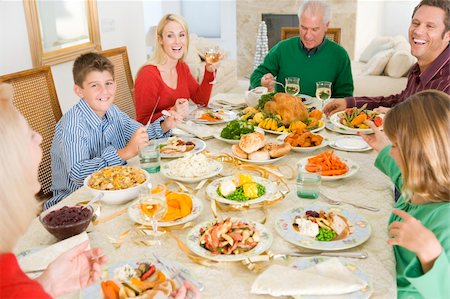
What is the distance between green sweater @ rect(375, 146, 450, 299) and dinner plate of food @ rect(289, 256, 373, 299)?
0.43 ft

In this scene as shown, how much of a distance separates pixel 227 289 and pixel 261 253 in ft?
0.57

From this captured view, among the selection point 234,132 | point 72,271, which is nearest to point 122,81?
point 234,132

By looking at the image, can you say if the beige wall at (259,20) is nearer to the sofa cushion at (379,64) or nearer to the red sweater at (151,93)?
the sofa cushion at (379,64)

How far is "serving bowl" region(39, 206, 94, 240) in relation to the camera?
1.38 meters

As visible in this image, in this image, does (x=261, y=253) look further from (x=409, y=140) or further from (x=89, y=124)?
(x=89, y=124)

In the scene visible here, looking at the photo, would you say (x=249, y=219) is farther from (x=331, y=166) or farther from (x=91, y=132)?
(x=91, y=132)

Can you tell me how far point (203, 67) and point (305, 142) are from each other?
127 inches

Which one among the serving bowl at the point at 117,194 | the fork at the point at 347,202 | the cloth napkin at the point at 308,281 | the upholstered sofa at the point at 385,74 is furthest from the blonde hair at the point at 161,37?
the upholstered sofa at the point at 385,74

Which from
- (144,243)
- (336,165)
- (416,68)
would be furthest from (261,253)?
(416,68)

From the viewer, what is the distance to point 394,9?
806cm

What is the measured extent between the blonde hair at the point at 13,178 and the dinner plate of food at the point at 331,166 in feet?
3.62

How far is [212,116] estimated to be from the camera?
256cm

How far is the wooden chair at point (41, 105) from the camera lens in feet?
7.45

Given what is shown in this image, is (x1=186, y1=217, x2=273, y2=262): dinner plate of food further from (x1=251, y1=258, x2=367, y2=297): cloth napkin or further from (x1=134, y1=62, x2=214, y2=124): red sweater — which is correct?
(x1=134, y1=62, x2=214, y2=124): red sweater
